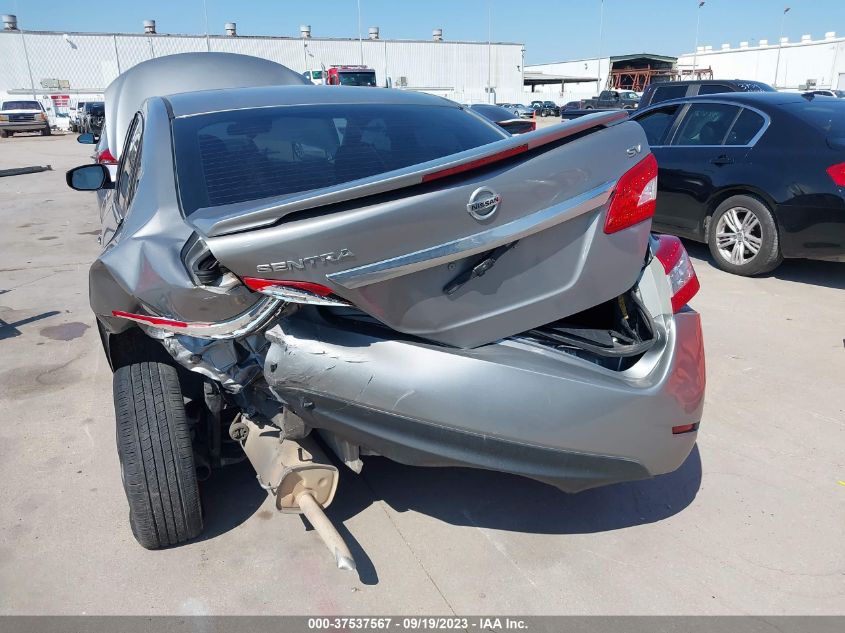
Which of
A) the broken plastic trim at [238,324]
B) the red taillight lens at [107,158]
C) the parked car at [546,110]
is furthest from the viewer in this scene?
the parked car at [546,110]

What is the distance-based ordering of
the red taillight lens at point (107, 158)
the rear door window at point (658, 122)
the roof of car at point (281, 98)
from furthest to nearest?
the red taillight lens at point (107, 158) → the rear door window at point (658, 122) → the roof of car at point (281, 98)

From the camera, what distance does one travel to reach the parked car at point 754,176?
18.1 feet

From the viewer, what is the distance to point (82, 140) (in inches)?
462

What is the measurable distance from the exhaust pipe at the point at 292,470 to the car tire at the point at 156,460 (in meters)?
0.24

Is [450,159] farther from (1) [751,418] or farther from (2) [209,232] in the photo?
(1) [751,418]

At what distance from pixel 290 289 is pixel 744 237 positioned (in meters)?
5.37

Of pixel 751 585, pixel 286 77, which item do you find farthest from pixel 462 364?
pixel 286 77

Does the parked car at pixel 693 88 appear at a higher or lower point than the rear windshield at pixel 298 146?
lower

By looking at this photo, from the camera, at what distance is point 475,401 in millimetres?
2062

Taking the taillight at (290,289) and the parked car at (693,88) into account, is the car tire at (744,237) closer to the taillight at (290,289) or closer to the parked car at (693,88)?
the taillight at (290,289)

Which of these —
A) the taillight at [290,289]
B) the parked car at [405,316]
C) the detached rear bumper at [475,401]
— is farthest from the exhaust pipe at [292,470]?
the taillight at [290,289]

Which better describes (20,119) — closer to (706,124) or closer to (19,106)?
(19,106)

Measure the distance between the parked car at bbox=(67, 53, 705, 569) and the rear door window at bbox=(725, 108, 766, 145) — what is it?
4.25 metres

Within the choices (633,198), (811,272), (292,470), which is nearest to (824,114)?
(811,272)
